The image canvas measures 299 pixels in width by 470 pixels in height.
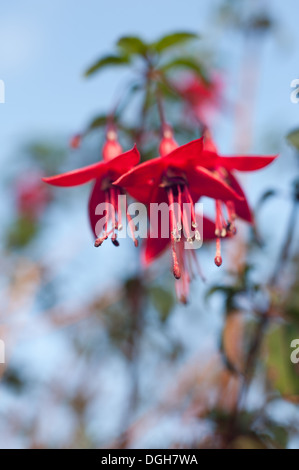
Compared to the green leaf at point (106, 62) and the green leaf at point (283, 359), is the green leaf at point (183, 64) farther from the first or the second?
the green leaf at point (283, 359)

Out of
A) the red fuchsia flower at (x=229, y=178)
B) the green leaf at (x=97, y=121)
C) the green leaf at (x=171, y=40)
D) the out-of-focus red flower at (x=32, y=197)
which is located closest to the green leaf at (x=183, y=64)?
the green leaf at (x=171, y=40)

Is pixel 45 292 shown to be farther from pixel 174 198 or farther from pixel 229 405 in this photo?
pixel 174 198

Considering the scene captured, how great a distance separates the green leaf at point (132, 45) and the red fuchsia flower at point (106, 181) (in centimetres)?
27

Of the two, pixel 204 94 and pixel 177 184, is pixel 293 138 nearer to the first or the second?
pixel 177 184

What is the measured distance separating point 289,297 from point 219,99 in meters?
1.19

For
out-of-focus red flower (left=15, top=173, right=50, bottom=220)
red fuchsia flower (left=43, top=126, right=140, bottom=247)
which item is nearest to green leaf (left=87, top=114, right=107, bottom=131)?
red fuchsia flower (left=43, top=126, right=140, bottom=247)

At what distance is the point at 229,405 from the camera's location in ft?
3.37

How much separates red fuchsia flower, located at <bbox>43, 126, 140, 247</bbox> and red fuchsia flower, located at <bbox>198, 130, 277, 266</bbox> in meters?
0.12

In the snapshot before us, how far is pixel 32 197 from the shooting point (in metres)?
2.51

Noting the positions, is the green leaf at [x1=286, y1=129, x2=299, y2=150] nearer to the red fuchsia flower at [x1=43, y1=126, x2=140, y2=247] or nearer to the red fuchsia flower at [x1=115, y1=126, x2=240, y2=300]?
the red fuchsia flower at [x1=115, y1=126, x2=240, y2=300]

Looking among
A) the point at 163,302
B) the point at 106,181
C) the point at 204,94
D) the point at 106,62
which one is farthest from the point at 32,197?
the point at 106,181
